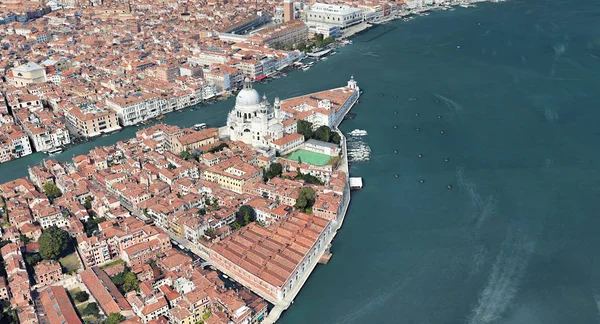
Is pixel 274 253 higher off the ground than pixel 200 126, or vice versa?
pixel 200 126

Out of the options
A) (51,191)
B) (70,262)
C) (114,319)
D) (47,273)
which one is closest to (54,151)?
(51,191)

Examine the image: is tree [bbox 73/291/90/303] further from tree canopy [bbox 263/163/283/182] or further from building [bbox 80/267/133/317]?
tree canopy [bbox 263/163/283/182]

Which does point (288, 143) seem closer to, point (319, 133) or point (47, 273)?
point (319, 133)

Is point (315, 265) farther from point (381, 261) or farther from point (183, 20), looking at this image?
point (183, 20)

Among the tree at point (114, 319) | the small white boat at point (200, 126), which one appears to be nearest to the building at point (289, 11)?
the small white boat at point (200, 126)

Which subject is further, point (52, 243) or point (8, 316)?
point (52, 243)

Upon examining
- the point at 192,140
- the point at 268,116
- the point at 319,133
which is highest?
the point at 268,116

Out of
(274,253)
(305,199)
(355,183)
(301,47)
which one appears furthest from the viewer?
(301,47)
